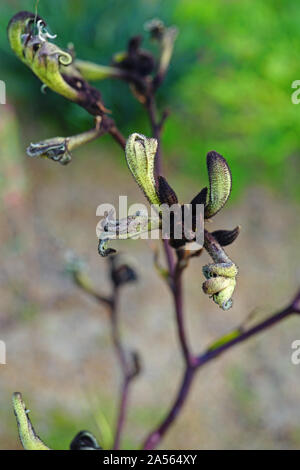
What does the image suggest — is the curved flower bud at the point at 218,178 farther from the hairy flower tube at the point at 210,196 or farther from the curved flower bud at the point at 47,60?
the curved flower bud at the point at 47,60

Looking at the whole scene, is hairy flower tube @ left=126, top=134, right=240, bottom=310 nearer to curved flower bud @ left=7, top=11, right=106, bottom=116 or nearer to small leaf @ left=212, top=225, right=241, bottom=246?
small leaf @ left=212, top=225, right=241, bottom=246

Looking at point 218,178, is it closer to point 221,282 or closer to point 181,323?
point 221,282

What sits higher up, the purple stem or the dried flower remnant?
the dried flower remnant

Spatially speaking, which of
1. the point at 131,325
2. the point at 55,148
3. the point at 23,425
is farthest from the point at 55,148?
the point at 131,325

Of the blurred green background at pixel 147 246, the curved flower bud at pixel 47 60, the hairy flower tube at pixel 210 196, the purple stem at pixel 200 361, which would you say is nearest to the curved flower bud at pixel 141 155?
the hairy flower tube at pixel 210 196

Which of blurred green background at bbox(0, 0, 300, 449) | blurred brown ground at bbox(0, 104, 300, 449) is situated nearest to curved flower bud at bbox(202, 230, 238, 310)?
blurred green background at bbox(0, 0, 300, 449)

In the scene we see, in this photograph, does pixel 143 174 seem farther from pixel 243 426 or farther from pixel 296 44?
pixel 296 44

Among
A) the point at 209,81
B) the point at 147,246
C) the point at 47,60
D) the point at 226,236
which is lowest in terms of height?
the point at 226,236
